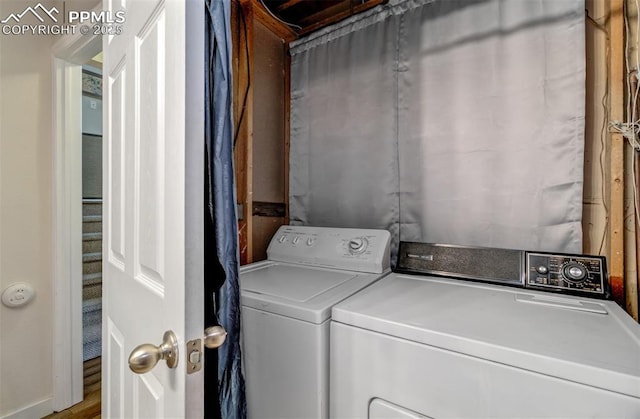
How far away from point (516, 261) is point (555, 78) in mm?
807

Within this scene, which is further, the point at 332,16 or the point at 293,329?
the point at 332,16

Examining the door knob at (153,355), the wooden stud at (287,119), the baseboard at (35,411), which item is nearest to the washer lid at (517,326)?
the door knob at (153,355)

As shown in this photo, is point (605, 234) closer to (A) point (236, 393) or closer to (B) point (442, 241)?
(B) point (442, 241)

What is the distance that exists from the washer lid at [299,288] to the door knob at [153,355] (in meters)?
0.46

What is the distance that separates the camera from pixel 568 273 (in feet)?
3.65

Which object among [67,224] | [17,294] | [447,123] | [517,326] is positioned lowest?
[17,294]

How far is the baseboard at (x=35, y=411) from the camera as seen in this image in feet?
5.23

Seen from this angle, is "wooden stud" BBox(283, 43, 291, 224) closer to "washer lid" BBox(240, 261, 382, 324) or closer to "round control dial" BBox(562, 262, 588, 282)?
"washer lid" BBox(240, 261, 382, 324)

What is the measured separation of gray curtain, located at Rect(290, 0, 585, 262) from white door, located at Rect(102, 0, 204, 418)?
1.17 m

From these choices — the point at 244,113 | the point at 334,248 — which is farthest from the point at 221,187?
the point at 244,113

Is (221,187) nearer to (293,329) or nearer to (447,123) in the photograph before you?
(293,329)

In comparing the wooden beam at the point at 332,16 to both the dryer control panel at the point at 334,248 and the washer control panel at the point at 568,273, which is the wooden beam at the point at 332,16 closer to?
the dryer control panel at the point at 334,248

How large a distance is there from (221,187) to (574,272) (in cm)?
135

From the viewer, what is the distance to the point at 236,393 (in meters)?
1.05
